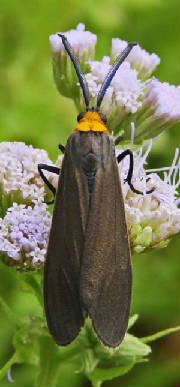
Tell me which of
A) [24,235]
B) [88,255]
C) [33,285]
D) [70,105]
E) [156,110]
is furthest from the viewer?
[70,105]

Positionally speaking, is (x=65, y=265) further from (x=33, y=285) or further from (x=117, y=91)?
(x=117, y=91)

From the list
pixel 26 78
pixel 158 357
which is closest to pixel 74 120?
pixel 26 78

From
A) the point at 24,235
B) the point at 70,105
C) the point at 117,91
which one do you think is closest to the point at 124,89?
the point at 117,91

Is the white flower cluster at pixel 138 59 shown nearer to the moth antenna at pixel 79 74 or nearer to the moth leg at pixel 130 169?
the moth antenna at pixel 79 74

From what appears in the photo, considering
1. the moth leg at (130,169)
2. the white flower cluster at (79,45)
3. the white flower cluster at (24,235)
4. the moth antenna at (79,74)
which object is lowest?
the white flower cluster at (24,235)

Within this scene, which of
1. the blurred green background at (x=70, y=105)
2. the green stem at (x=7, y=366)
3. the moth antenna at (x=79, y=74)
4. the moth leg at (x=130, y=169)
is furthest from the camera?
the blurred green background at (x=70, y=105)

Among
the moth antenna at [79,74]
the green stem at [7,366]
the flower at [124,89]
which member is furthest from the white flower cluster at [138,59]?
the green stem at [7,366]

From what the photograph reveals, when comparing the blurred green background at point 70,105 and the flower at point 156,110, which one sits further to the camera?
the blurred green background at point 70,105

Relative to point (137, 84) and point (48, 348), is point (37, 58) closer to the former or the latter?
point (137, 84)
